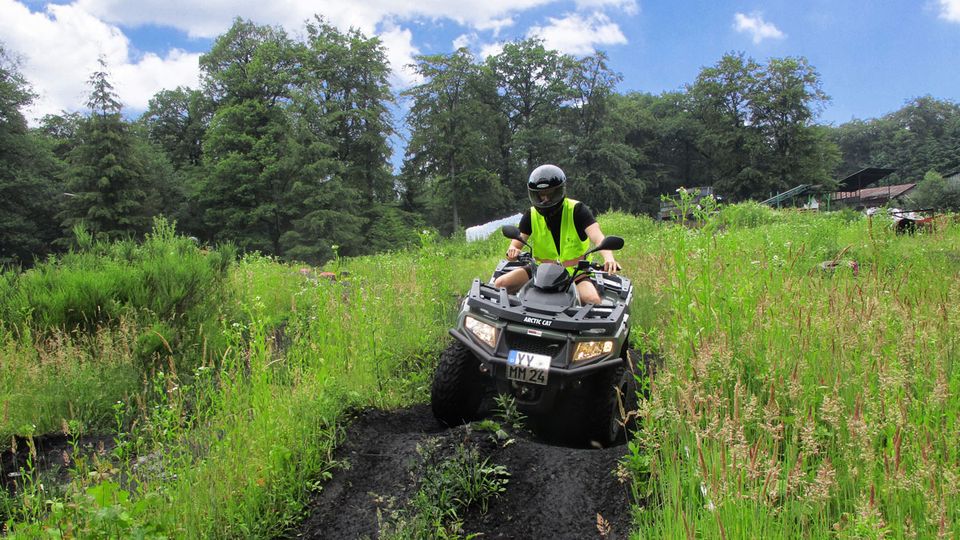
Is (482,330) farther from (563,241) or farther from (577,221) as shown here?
(577,221)

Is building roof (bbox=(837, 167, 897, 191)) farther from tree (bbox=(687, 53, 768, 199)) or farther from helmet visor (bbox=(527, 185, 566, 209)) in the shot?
helmet visor (bbox=(527, 185, 566, 209))

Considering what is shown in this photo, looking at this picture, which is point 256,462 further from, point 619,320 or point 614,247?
point 614,247

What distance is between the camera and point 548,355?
368cm

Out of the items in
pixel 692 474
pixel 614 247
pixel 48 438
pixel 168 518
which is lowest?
pixel 48 438

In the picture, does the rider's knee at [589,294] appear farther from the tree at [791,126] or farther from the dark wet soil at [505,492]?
the tree at [791,126]

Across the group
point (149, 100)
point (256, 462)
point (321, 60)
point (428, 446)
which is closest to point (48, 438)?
point (256, 462)

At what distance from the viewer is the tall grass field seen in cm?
241

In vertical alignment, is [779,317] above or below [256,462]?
above

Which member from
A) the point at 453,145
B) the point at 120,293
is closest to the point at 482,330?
the point at 120,293

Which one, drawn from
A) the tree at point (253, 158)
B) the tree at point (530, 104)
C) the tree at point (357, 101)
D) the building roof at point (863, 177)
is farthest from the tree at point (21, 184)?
the building roof at point (863, 177)

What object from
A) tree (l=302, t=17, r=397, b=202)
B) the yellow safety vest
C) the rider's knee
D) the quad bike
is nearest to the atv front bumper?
the quad bike

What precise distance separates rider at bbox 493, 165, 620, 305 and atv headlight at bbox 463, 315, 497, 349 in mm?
696

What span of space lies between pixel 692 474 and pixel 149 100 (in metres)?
62.3

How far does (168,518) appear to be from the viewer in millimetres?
Answer: 2943
